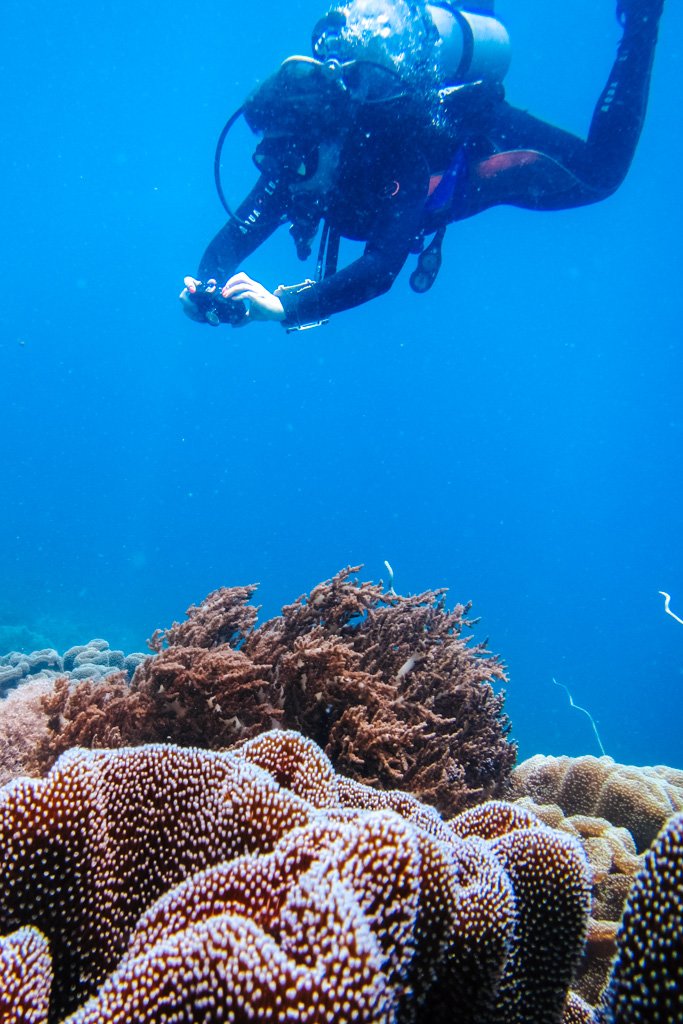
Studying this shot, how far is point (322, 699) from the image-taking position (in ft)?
10.5

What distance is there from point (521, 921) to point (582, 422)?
121 meters

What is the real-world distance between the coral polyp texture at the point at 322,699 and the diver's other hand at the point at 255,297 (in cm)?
256

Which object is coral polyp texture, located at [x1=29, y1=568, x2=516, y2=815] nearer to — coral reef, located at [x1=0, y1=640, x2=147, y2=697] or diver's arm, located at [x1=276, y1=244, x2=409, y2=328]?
diver's arm, located at [x1=276, y1=244, x2=409, y2=328]

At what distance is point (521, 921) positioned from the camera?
1.73 metres

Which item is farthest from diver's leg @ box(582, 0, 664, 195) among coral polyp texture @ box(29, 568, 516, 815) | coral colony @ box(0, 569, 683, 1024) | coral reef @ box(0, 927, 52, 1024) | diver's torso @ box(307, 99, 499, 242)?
coral reef @ box(0, 927, 52, 1024)

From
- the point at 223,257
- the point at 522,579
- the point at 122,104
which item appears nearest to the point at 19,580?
the point at 223,257

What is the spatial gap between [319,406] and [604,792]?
382 ft

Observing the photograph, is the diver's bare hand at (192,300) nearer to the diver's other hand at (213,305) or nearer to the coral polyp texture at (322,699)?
the diver's other hand at (213,305)

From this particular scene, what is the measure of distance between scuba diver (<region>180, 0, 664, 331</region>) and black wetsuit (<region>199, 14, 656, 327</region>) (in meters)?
0.02

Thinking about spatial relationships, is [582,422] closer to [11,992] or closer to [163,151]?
[163,151]

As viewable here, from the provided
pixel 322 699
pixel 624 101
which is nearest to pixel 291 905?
pixel 322 699

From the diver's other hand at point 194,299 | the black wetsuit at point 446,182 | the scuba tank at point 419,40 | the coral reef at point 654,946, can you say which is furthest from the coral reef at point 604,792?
the scuba tank at point 419,40

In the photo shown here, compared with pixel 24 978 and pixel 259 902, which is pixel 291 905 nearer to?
pixel 259 902

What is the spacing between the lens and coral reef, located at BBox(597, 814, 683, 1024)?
121 centimetres
